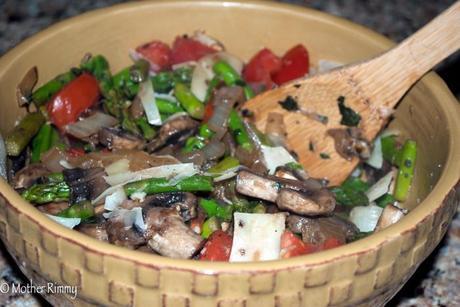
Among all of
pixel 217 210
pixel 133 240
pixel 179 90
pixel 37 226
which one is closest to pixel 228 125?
pixel 179 90

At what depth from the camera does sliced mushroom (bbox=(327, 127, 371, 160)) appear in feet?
7.17

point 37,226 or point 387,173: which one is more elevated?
point 37,226

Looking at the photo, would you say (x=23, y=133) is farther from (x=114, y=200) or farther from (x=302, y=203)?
(x=302, y=203)

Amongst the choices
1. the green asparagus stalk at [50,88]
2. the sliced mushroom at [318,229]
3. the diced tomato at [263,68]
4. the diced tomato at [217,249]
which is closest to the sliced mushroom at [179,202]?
the diced tomato at [217,249]

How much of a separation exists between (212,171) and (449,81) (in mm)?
1078

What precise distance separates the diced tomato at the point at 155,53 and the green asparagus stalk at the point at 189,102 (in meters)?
0.16

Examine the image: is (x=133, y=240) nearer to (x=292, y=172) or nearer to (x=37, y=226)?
(x=37, y=226)

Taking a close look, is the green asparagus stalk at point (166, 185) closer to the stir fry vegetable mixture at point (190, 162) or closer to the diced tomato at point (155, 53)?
the stir fry vegetable mixture at point (190, 162)

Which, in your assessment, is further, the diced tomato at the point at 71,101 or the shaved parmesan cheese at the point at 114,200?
the diced tomato at the point at 71,101

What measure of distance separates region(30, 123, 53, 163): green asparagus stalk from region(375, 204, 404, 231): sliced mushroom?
35.2 inches

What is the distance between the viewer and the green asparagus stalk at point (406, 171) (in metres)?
2.13

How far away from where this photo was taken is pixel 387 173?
7.36ft

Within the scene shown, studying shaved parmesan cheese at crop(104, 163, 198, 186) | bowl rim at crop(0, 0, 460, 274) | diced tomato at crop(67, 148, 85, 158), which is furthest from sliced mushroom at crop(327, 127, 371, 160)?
diced tomato at crop(67, 148, 85, 158)

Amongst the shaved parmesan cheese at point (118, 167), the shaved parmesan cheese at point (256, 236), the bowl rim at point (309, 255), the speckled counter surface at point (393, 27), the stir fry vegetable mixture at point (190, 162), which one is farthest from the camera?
the speckled counter surface at point (393, 27)
